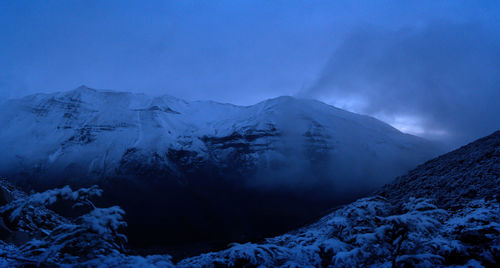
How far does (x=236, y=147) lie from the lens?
196m

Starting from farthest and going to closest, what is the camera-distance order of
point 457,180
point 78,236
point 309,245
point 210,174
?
point 210,174
point 457,180
point 309,245
point 78,236

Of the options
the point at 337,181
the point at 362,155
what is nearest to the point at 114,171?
the point at 337,181

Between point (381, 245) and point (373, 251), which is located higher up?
point (381, 245)

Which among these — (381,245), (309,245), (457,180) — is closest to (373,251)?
(381,245)

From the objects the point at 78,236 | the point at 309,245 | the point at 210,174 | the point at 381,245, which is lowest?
the point at 309,245

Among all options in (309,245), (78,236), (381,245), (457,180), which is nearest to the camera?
(78,236)

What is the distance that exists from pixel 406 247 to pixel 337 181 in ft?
502

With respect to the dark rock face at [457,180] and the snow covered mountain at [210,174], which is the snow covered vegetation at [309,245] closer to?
the dark rock face at [457,180]

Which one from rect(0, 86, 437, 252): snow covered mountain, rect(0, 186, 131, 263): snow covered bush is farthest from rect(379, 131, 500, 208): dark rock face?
rect(0, 86, 437, 252): snow covered mountain

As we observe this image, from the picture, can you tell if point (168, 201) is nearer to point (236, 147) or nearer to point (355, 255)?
point (236, 147)

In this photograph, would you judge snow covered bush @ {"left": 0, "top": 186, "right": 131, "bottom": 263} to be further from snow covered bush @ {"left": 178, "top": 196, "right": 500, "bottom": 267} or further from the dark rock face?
the dark rock face

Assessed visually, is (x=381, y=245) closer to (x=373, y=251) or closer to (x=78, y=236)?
(x=373, y=251)

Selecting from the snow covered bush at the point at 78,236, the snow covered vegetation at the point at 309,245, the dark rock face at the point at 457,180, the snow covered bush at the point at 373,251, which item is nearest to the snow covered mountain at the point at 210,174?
the dark rock face at the point at 457,180

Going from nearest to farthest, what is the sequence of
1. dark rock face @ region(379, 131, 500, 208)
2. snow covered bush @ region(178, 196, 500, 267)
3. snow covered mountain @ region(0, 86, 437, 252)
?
snow covered bush @ region(178, 196, 500, 267)
dark rock face @ region(379, 131, 500, 208)
snow covered mountain @ region(0, 86, 437, 252)
